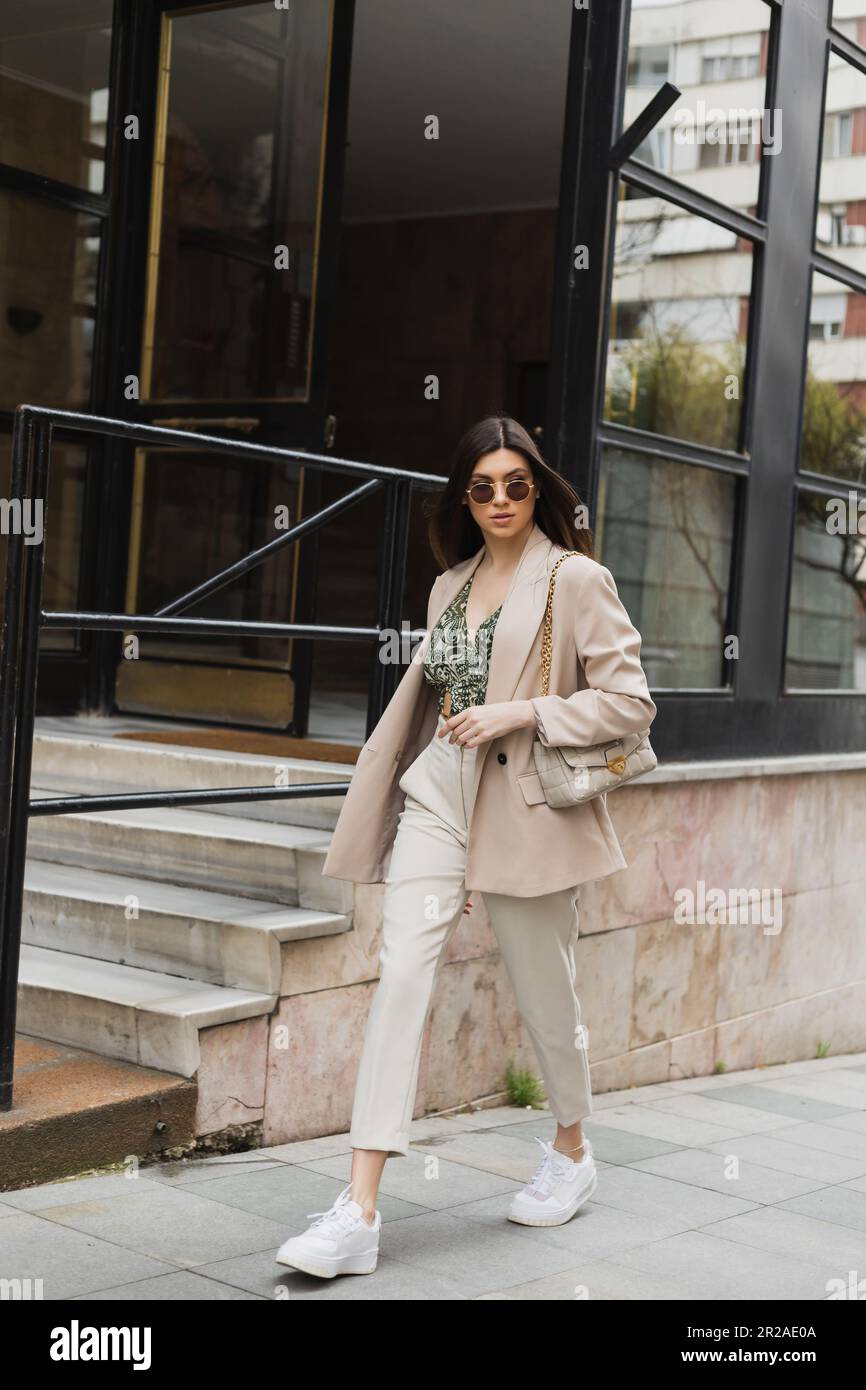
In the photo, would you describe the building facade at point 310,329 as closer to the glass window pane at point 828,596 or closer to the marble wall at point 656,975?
the glass window pane at point 828,596

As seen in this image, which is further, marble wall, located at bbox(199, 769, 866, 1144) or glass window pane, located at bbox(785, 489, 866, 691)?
glass window pane, located at bbox(785, 489, 866, 691)

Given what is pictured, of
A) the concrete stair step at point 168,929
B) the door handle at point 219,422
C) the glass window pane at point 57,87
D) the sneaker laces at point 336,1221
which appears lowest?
the sneaker laces at point 336,1221

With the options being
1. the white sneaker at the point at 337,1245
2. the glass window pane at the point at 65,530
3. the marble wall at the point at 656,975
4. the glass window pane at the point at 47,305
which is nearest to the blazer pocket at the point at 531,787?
the marble wall at the point at 656,975

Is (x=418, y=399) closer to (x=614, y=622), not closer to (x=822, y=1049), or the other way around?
(x=822, y=1049)

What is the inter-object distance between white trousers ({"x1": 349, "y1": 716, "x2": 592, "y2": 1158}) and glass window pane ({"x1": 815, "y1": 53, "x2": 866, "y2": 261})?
4.40 metres

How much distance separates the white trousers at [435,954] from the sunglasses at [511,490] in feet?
1.72

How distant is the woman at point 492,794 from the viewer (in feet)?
11.3

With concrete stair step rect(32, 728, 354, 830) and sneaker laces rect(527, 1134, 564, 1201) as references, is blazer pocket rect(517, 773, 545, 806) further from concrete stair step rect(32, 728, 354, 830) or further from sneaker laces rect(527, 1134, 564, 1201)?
concrete stair step rect(32, 728, 354, 830)

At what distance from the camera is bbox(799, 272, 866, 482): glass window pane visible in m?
7.19

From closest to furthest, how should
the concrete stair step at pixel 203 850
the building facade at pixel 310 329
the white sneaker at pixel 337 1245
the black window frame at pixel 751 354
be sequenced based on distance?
the white sneaker at pixel 337 1245, the concrete stair step at pixel 203 850, the black window frame at pixel 751 354, the building facade at pixel 310 329

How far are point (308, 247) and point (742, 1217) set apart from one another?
4.25 meters

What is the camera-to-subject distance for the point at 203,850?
483 centimetres

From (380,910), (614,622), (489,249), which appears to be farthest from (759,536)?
(489,249)

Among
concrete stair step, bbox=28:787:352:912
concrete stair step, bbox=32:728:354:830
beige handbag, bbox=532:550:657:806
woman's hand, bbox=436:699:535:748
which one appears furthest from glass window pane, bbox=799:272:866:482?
woman's hand, bbox=436:699:535:748
